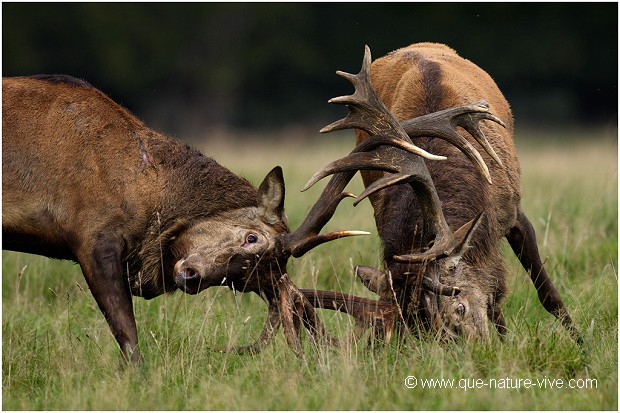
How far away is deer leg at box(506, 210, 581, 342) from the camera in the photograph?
25.0 ft

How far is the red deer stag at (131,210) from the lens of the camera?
643 cm

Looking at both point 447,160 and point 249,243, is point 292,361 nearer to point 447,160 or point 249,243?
point 249,243

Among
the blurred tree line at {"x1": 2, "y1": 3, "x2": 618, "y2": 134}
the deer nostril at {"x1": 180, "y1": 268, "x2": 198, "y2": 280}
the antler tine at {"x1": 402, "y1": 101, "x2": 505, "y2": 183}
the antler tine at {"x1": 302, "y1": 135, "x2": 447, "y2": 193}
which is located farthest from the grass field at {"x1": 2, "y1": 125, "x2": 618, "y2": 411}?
the blurred tree line at {"x1": 2, "y1": 3, "x2": 618, "y2": 134}

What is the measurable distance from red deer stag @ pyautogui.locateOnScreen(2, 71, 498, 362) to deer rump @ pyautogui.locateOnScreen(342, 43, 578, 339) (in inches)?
17.9

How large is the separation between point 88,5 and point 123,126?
24.4m

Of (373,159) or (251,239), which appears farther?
(251,239)

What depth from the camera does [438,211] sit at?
6445 millimetres

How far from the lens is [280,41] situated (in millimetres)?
31688

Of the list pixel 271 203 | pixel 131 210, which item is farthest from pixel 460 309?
pixel 131 210

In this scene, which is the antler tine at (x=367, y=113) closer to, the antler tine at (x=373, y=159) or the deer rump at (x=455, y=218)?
the antler tine at (x=373, y=159)

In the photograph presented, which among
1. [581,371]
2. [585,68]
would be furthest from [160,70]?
[581,371]

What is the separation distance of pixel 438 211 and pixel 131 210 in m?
1.84

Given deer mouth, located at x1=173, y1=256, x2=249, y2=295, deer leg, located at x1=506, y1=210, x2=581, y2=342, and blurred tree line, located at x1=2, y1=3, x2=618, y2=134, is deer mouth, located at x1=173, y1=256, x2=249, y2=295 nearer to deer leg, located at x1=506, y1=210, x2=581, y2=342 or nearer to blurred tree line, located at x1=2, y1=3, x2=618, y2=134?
deer leg, located at x1=506, y1=210, x2=581, y2=342

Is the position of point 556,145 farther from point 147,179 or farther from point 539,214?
point 147,179
